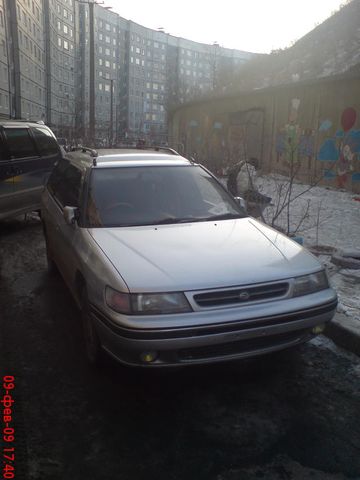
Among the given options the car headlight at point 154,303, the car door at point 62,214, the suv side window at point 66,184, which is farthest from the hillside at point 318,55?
the car headlight at point 154,303

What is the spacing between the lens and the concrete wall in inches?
497

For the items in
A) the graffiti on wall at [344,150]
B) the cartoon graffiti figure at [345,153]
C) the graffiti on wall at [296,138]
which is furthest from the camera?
the graffiti on wall at [296,138]

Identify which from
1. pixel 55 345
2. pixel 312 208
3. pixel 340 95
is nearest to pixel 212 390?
pixel 55 345

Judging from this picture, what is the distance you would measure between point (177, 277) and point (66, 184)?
8.10 feet

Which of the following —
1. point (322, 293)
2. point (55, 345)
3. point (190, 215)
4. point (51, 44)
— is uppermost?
point (51, 44)

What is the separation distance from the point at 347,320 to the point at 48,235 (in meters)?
3.47

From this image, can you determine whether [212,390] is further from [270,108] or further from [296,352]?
[270,108]

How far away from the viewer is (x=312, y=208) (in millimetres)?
9766

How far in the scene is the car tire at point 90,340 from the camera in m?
3.30

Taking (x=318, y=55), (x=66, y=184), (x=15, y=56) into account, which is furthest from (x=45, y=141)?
(x=15, y=56)

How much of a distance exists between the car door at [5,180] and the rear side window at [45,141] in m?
0.93

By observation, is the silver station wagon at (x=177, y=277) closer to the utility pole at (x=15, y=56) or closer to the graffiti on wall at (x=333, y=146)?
the graffiti on wall at (x=333, y=146)

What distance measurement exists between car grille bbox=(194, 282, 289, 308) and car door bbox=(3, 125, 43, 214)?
18.7 feet

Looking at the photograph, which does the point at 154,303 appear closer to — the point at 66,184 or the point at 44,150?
the point at 66,184
